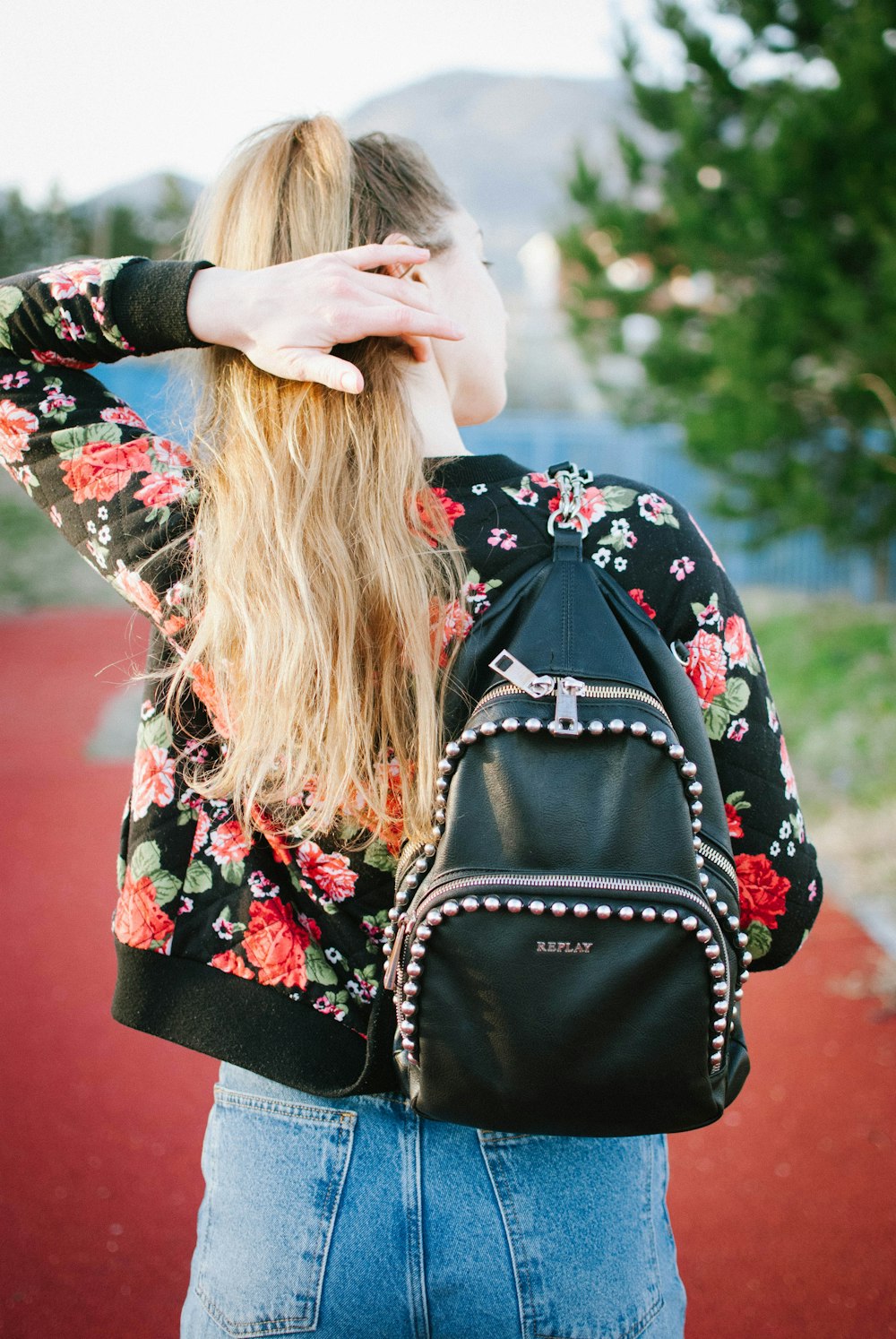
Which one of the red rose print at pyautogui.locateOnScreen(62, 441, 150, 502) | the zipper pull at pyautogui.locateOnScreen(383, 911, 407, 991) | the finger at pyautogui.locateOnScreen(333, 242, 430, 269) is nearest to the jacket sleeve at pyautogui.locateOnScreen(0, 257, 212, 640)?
the red rose print at pyautogui.locateOnScreen(62, 441, 150, 502)

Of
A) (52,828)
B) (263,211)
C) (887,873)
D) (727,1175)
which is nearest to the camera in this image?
(263,211)

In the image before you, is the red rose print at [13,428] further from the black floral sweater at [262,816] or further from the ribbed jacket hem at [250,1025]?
the ribbed jacket hem at [250,1025]

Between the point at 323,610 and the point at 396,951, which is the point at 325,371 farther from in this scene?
the point at 396,951

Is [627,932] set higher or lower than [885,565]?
higher

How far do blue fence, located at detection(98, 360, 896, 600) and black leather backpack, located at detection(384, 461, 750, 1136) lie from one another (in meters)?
9.85

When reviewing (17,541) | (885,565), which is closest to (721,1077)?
(885,565)

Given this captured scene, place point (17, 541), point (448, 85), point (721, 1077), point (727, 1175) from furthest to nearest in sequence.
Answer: point (448, 85)
point (17, 541)
point (727, 1175)
point (721, 1077)

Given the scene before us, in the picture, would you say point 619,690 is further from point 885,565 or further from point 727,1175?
point 885,565

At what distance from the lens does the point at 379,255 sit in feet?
4.09

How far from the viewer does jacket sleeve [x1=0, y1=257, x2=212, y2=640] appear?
1305 mm

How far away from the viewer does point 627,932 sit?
0.99 meters

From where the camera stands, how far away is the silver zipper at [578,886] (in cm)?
100

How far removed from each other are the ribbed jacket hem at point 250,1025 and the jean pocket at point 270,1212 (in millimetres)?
52

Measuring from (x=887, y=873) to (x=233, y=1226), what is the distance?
4641mm
